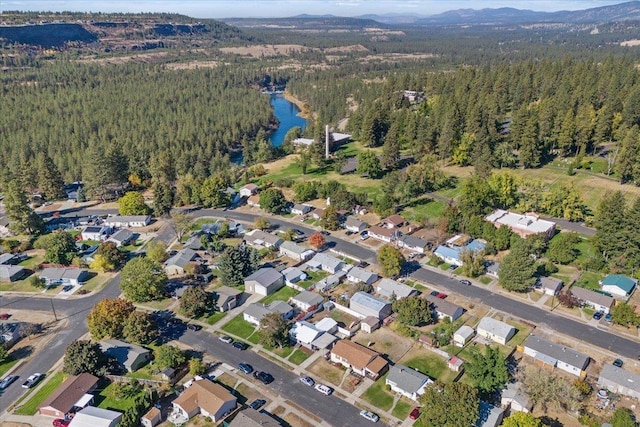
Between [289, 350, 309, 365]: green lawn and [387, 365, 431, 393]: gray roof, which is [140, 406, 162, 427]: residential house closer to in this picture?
[289, 350, 309, 365]: green lawn

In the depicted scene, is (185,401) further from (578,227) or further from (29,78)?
(29,78)

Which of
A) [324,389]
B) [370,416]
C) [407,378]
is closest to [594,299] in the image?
[407,378]

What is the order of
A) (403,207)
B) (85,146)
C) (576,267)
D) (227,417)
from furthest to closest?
1. (85,146)
2. (403,207)
3. (576,267)
4. (227,417)

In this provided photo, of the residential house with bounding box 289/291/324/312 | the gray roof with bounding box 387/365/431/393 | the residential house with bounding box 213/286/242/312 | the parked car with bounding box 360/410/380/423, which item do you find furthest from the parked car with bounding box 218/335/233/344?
the gray roof with bounding box 387/365/431/393

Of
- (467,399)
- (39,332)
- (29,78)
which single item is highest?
(29,78)

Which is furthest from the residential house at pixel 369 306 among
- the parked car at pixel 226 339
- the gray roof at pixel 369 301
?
the parked car at pixel 226 339

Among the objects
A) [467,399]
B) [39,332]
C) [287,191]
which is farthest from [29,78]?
[467,399]
